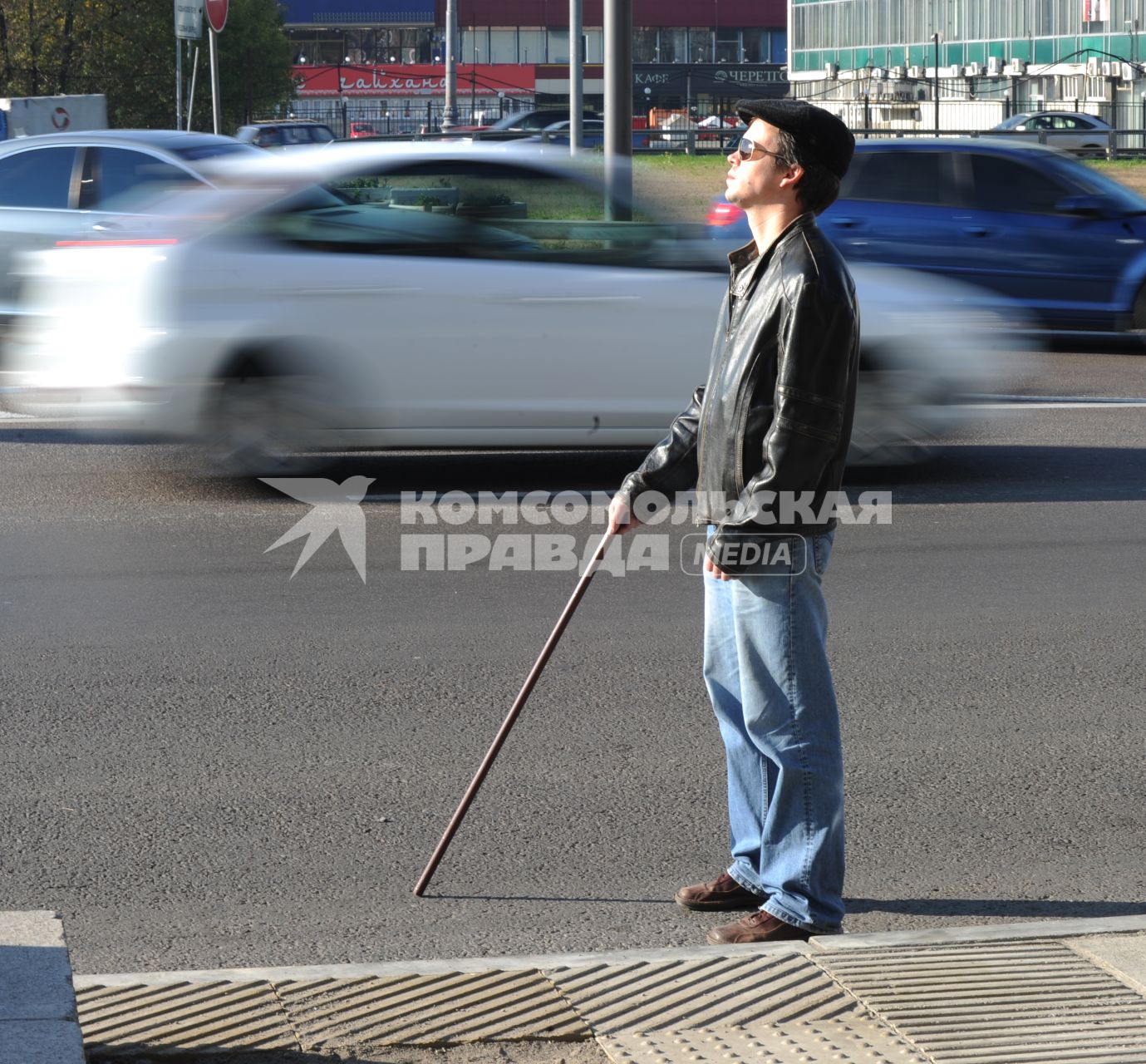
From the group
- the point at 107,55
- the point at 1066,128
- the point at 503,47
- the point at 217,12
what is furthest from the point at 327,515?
the point at 503,47

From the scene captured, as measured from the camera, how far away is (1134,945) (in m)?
3.75

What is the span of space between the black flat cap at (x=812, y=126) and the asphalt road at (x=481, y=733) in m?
1.75

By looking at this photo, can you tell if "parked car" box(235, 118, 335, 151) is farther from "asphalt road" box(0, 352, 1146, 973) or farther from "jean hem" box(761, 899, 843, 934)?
"jean hem" box(761, 899, 843, 934)

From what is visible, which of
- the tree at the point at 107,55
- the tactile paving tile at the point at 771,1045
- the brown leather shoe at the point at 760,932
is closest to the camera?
the tactile paving tile at the point at 771,1045

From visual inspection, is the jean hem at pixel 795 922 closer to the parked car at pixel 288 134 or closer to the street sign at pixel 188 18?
the street sign at pixel 188 18

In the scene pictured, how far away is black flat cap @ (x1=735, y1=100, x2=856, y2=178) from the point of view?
3795 millimetres

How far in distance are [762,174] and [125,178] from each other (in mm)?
10138

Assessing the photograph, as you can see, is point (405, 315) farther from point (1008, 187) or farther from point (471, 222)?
point (1008, 187)

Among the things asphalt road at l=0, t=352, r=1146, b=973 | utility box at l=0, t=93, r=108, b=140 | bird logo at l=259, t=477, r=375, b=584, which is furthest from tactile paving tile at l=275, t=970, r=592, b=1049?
utility box at l=0, t=93, r=108, b=140

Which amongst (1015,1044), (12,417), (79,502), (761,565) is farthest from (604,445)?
(1015,1044)

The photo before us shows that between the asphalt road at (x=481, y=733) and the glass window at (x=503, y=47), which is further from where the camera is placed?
the glass window at (x=503, y=47)

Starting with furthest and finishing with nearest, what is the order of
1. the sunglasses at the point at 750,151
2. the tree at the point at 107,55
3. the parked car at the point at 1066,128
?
the parked car at the point at 1066,128 < the tree at the point at 107,55 < the sunglasses at the point at 750,151

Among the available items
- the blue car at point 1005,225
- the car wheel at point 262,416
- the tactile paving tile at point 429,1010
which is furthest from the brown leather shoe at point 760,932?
the blue car at point 1005,225

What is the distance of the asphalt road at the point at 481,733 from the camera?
14.1 ft
